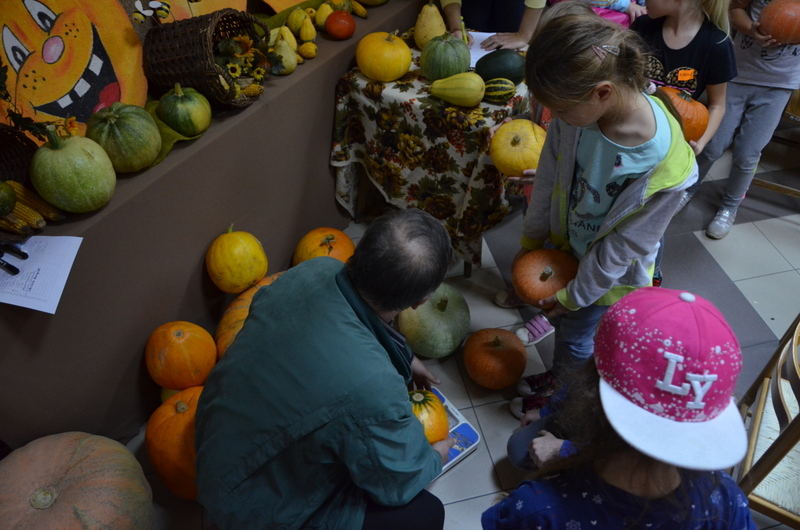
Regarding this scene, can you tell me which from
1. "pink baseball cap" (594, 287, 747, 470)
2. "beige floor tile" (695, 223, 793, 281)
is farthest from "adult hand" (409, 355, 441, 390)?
"beige floor tile" (695, 223, 793, 281)

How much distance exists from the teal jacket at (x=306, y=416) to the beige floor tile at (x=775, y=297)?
7.02 feet

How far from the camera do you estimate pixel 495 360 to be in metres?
2.18

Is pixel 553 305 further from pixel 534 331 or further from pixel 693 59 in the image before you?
pixel 693 59

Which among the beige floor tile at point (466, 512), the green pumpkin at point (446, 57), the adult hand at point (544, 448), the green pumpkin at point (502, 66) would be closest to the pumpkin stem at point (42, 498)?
→ the beige floor tile at point (466, 512)

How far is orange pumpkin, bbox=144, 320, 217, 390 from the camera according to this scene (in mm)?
1921

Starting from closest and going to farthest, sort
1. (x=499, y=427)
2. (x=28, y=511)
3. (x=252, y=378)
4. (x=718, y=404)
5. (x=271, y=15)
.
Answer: (x=718, y=404) < (x=252, y=378) < (x=28, y=511) < (x=499, y=427) < (x=271, y=15)

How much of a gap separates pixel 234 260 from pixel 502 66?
1366mm

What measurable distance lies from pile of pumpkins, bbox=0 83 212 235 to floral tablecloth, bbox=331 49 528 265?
0.88 meters

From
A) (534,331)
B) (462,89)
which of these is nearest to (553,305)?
(534,331)

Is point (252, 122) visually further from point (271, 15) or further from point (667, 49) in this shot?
point (667, 49)

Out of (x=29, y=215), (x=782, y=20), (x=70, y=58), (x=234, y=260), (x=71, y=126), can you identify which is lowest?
(x=234, y=260)

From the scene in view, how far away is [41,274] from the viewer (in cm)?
146

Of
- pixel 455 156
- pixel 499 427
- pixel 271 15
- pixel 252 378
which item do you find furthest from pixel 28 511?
pixel 271 15

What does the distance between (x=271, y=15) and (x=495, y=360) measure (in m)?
1.87
